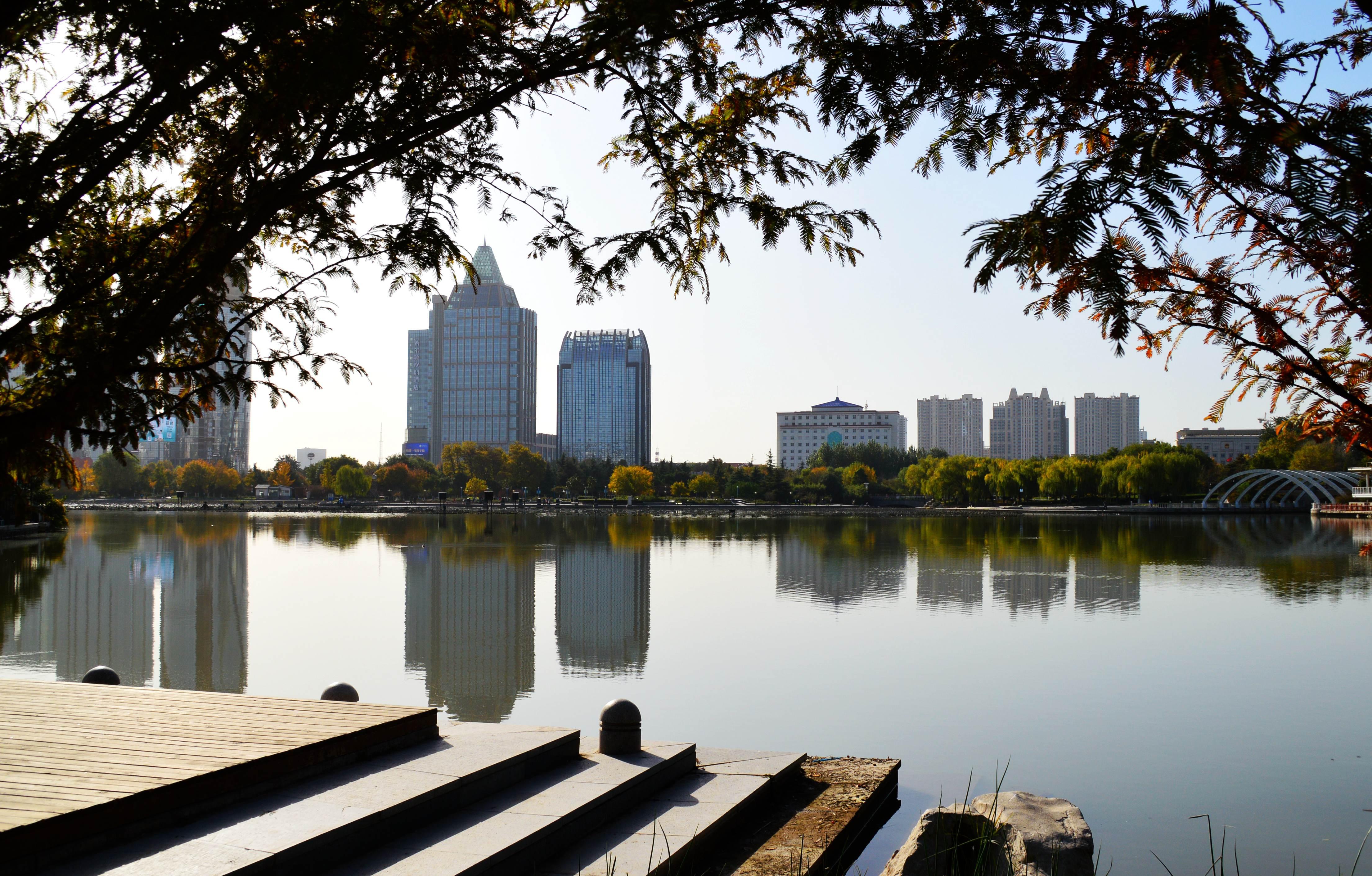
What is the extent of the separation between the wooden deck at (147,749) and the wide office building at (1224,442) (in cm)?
16636

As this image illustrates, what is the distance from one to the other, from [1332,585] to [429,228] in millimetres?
21455

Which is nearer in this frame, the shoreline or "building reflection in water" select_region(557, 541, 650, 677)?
"building reflection in water" select_region(557, 541, 650, 677)

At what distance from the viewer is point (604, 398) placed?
6142 inches

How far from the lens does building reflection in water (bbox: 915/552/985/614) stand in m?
16.8

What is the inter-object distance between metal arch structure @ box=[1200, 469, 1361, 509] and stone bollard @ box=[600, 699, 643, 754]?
262ft

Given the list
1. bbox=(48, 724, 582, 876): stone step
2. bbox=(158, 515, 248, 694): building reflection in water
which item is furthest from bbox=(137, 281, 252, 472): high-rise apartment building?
bbox=(48, 724, 582, 876): stone step

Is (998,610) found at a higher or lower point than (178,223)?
lower

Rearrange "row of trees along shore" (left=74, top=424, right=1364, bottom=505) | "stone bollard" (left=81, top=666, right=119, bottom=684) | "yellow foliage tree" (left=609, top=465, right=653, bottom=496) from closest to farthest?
1. "stone bollard" (left=81, top=666, right=119, bottom=684)
2. "row of trees along shore" (left=74, top=424, right=1364, bottom=505)
3. "yellow foliage tree" (left=609, top=465, right=653, bottom=496)

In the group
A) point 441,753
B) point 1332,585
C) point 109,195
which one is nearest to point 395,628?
point 441,753

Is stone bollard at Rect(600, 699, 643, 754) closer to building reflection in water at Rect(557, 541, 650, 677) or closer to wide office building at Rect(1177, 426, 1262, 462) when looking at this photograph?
building reflection in water at Rect(557, 541, 650, 677)

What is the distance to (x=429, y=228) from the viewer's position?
Result: 423 cm

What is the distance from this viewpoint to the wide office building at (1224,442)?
153 metres

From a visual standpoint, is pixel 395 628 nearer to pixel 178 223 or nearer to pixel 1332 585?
pixel 178 223

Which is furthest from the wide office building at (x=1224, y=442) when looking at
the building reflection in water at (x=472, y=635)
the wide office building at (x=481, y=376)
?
the building reflection in water at (x=472, y=635)
